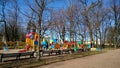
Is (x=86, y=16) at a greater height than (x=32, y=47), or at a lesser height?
greater

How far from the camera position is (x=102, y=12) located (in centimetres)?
5581

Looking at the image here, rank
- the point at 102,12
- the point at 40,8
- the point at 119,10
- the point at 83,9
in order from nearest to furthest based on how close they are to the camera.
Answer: the point at 40,8, the point at 83,9, the point at 102,12, the point at 119,10

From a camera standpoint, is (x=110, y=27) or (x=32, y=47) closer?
(x=32, y=47)

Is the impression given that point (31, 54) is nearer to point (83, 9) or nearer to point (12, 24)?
point (83, 9)

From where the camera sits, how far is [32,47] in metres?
38.2

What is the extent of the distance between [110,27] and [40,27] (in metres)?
57.2

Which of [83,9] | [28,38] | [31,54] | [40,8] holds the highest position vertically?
[83,9]

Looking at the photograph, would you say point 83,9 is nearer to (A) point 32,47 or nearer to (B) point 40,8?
(A) point 32,47

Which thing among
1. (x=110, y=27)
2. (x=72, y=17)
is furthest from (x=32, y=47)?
(x=110, y=27)

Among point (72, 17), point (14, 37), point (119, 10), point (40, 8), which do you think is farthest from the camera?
point (14, 37)

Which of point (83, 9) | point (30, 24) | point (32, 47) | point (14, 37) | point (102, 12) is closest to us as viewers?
point (30, 24)

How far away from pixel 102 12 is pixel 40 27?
3864 cm

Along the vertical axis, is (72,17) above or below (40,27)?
above

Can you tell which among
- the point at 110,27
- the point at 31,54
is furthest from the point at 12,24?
the point at 31,54
